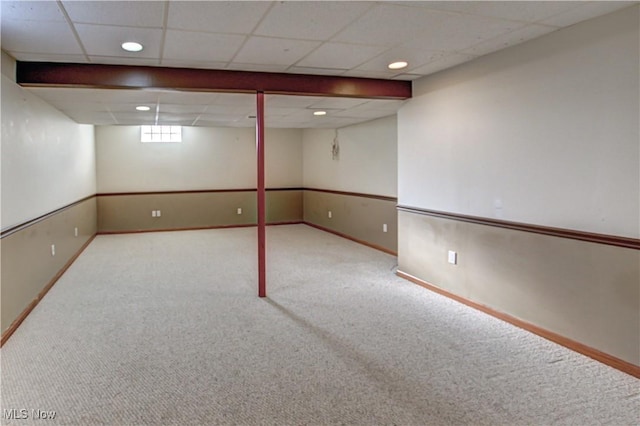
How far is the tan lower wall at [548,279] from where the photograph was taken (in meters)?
2.58

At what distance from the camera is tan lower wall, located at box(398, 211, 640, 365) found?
2.58 metres

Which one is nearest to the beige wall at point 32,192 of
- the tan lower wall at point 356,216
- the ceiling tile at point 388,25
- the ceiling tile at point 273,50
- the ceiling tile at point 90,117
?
the ceiling tile at point 90,117

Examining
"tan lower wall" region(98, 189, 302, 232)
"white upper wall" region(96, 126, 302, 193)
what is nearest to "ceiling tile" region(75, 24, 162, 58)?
"white upper wall" region(96, 126, 302, 193)

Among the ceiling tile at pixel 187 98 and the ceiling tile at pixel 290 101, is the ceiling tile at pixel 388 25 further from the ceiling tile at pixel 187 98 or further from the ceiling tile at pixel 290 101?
the ceiling tile at pixel 187 98

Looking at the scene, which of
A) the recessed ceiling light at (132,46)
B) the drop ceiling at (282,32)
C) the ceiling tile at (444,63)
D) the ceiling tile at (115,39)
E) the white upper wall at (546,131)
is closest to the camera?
the drop ceiling at (282,32)

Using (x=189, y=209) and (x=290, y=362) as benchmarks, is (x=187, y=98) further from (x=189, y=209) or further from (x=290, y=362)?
(x=189, y=209)

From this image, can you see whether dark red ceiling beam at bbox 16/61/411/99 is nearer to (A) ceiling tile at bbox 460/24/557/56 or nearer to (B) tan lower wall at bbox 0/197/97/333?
(A) ceiling tile at bbox 460/24/557/56

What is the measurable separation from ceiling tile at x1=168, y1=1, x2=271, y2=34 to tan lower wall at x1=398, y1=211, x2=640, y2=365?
8.10 ft

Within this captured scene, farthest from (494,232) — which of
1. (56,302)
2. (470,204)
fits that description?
(56,302)

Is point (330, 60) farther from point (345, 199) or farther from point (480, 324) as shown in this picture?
point (345, 199)

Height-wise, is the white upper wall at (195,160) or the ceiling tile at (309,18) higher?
the ceiling tile at (309,18)

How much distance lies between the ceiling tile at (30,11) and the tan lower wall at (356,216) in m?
4.60

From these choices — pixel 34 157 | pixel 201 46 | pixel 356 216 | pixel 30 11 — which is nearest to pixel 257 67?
pixel 201 46

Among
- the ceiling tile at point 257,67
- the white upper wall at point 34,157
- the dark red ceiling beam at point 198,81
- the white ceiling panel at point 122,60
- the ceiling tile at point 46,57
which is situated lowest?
the white upper wall at point 34,157
